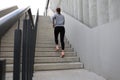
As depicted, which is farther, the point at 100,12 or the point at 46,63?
the point at 46,63

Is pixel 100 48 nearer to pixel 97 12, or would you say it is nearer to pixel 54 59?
pixel 97 12

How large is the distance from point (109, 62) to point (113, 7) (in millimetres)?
850

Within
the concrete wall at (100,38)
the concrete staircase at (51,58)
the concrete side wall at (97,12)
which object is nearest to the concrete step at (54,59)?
the concrete staircase at (51,58)

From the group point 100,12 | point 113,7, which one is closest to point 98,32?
point 100,12

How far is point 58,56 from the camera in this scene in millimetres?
5723

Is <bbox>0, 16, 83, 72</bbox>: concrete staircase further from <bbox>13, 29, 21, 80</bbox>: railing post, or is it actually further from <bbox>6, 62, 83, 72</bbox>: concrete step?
<bbox>13, 29, 21, 80</bbox>: railing post

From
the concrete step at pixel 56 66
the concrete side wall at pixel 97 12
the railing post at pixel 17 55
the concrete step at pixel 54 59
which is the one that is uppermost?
the concrete side wall at pixel 97 12

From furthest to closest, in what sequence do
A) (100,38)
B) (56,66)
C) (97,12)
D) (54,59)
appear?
(54,59)
(56,66)
(97,12)
(100,38)

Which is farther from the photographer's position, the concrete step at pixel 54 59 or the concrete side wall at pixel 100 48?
the concrete step at pixel 54 59

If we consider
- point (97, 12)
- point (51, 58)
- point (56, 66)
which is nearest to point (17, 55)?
point (97, 12)

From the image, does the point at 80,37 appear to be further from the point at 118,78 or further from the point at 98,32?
the point at 118,78

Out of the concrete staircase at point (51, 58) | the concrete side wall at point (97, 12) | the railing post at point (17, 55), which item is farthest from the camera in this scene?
the concrete staircase at point (51, 58)

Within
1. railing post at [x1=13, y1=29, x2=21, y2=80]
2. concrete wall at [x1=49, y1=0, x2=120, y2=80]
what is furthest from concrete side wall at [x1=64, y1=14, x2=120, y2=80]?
railing post at [x1=13, y1=29, x2=21, y2=80]

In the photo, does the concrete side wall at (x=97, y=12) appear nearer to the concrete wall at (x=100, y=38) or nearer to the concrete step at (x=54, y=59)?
the concrete wall at (x=100, y=38)
